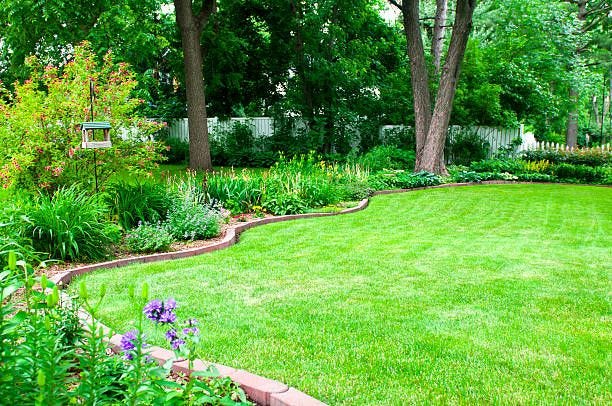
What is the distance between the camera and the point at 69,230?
616 centimetres

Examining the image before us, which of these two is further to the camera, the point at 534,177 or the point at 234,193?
the point at 534,177

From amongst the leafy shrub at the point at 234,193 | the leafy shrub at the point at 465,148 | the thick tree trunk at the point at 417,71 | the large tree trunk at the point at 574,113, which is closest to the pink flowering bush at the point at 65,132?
the leafy shrub at the point at 234,193

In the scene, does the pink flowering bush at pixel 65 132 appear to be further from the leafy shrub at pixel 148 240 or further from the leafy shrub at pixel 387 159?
the leafy shrub at pixel 387 159

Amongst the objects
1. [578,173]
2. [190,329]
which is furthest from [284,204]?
[578,173]

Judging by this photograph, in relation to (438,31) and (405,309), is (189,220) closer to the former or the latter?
(405,309)

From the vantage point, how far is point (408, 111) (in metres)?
20.0

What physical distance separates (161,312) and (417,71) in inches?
598

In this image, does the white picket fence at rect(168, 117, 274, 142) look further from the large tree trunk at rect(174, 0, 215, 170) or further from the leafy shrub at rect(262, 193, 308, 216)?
the leafy shrub at rect(262, 193, 308, 216)

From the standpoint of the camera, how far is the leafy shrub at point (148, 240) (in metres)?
6.80

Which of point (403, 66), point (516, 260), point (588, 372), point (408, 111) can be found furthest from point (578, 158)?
point (588, 372)

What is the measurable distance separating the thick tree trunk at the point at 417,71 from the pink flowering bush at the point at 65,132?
9.71 metres

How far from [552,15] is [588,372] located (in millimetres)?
19717

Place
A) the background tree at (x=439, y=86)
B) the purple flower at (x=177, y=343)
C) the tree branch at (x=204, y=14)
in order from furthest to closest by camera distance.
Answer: the tree branch at (x=204, y=14) → the background tree at (x=439, y=86) → the purple flower at (x=177, y=343)

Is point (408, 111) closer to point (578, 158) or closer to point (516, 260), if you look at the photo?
point (578, 158)
